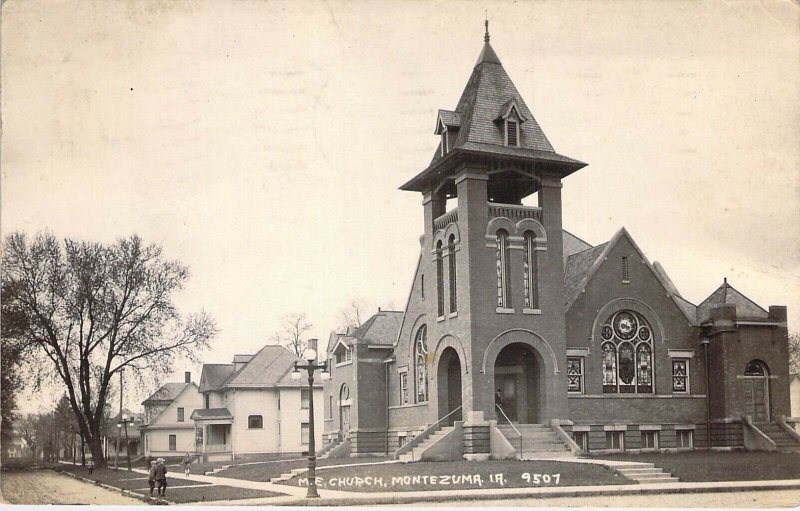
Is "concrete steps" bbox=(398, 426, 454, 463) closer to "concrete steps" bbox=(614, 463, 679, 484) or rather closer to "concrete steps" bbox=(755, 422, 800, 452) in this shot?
"concrete steps" bbox=(614, 463, 679, 484)

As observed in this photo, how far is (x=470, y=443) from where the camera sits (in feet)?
102

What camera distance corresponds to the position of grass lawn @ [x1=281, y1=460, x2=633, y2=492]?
23312mm

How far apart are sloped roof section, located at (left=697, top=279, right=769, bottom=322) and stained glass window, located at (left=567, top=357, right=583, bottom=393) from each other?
580 cm

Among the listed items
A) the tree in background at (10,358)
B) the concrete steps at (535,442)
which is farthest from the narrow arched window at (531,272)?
the tree in background at (10,358)

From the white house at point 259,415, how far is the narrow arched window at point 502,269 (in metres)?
27.8

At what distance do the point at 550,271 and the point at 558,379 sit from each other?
3.94 m

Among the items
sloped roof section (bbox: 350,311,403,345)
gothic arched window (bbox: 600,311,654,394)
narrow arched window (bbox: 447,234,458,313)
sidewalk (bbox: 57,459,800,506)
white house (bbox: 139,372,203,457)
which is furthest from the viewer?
white house (bbox: 139,372,203,457)

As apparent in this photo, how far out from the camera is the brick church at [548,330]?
Result: 32312mm

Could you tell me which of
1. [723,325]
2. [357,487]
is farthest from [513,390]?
[357,487]

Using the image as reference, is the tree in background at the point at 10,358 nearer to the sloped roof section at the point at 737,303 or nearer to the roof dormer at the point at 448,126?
the roof dormer at the point at 448,126

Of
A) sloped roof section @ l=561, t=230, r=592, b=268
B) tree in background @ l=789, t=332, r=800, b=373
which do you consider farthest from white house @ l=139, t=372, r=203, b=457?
tree in background @ l=789, t=332, r=800, b=373

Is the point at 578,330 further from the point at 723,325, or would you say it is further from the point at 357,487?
the point at 357,487

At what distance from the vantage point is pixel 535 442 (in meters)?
31.1

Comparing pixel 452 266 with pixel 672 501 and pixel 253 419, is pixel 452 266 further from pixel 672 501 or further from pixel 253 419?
pixel 253 419
